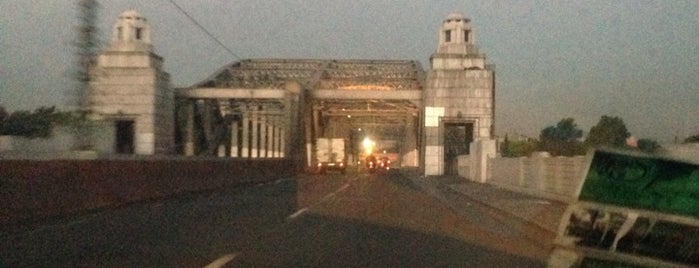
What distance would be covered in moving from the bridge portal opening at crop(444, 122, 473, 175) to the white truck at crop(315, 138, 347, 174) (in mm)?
8356

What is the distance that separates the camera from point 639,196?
22.7ft

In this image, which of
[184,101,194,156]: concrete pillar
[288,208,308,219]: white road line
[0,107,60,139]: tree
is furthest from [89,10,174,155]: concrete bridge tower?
[288,208,308,219]: white road line

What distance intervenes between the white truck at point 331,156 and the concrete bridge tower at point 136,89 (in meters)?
14.2

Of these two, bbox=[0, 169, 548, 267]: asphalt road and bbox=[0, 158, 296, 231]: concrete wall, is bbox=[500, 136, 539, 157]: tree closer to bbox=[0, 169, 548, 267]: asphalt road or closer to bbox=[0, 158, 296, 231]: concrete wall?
bbox=[0, 158, 296, 231]: concrete wall

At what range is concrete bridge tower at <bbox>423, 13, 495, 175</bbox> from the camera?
3123 inches

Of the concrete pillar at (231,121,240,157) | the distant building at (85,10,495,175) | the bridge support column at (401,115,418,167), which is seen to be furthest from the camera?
the bridge support column at (401,115,418,167)

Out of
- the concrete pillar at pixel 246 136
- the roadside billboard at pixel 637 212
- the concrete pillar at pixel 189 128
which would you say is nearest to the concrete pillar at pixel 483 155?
the concrete pillar at pixel 189 128

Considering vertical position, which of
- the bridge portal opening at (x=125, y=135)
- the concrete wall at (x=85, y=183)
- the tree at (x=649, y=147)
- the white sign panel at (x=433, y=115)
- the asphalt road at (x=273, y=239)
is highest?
the white sign panel at (x=433, y=115)

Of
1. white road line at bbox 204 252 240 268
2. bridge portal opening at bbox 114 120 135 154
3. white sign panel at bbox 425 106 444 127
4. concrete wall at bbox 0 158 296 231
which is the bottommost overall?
white road line at bbox 204 252 240 268

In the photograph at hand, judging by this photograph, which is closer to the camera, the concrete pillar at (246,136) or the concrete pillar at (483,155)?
the concrete pillar at (483,155)

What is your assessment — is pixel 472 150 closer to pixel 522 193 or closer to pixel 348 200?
pixel 522 193

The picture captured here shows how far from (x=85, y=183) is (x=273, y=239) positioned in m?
9.65

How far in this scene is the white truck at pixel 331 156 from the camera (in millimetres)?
88438

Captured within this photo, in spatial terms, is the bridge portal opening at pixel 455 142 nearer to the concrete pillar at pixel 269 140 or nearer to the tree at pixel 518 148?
the tree at pixel 518 148
